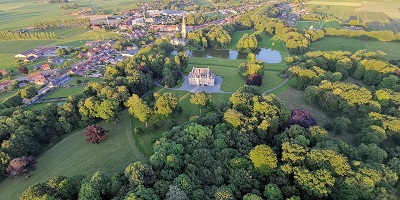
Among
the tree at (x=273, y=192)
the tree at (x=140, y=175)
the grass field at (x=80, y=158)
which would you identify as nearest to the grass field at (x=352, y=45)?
the tree at (x=273, y=192)

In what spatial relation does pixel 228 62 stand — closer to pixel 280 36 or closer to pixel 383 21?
pixel 280 36

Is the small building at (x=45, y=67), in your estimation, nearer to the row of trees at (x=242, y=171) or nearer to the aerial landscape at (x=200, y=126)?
the aerial landscape at (x=200, y=126)

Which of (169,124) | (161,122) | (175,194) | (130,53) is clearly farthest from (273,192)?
(130,53)

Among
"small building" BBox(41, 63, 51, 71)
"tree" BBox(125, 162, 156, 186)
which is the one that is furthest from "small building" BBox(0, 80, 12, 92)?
"tree" BBox(125, 162, 156, 186)

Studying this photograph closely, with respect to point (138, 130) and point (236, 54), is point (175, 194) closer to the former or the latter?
point (138, 130)

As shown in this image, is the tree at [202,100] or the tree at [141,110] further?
the tree at [202,100]

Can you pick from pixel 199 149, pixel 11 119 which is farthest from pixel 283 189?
pixel 11 119
